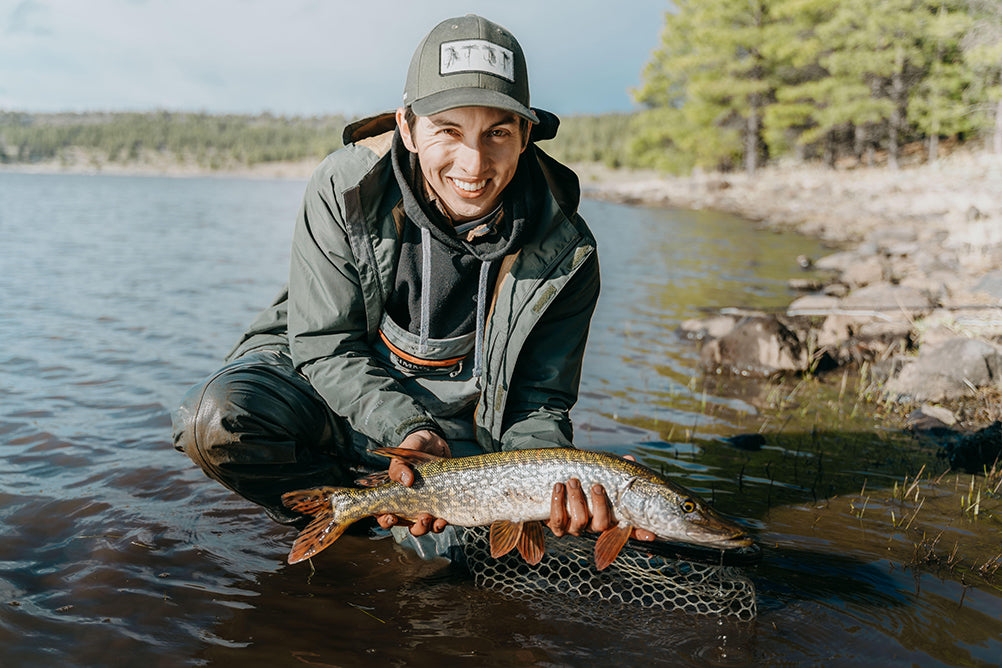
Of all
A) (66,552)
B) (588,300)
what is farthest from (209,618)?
(588,300)

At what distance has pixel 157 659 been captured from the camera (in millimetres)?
3223

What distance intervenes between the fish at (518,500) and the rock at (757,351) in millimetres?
5729

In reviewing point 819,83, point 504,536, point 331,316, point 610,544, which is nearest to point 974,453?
point 610,544

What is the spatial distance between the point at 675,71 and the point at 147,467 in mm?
53001

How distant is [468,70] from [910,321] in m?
7.90

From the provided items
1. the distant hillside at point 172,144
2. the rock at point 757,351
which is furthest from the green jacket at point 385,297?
the distant hillside at point 172,144

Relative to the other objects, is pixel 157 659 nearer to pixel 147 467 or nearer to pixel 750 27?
pixel 147 467

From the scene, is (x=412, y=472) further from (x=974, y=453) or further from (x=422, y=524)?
(x=974, y=453)

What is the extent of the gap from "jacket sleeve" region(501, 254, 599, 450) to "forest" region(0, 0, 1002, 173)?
2976cm

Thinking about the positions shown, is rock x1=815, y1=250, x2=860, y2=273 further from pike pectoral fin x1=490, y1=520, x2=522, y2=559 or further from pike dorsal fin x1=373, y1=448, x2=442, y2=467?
pike dorsal fin x1=373, y1=448, x2=442, y2=467

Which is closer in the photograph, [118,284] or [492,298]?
[492,298]

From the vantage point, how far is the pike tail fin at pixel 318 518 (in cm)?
347

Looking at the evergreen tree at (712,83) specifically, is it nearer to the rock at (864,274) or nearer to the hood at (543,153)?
the rock at (864,274)

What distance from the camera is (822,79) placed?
145 feet
